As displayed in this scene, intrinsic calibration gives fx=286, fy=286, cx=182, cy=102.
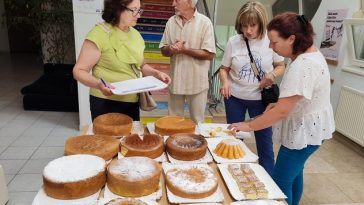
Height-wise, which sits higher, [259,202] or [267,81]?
[267,81]

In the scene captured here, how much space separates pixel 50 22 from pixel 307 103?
4.16m

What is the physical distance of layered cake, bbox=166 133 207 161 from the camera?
4.27 ft

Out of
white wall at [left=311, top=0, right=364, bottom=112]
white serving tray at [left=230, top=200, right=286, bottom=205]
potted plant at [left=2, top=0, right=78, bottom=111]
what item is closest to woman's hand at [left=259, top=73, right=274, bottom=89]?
white serving tray at [left=230, top=200, right=286, bottom=205]

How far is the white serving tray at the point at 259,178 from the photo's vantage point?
1.08 m

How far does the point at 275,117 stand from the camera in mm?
1288

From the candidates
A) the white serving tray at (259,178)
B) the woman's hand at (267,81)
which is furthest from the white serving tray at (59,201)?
the woman's hand at (267,81)

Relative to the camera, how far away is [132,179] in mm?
1046

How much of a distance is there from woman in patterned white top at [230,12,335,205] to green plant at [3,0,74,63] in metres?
3.71

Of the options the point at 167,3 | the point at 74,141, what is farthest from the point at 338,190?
the point at 167,3

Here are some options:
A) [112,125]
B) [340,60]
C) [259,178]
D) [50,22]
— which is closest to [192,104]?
[112,125]

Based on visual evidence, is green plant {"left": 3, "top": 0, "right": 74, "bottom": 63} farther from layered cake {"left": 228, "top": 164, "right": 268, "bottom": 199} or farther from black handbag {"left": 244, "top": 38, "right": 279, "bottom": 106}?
layered cake {"left": 228, "top": 164, "right": 268, "bottom": 199}

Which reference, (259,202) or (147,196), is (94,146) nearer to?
(147,196)

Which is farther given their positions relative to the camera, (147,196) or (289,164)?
(289,164)

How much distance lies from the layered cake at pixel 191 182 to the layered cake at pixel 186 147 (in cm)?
10
